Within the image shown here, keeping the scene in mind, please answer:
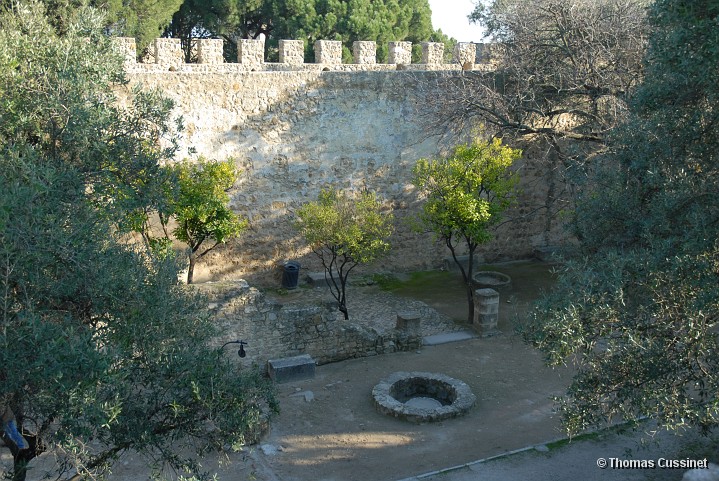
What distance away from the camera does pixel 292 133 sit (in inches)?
606

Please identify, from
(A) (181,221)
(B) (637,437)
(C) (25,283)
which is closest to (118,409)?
(C) (25,283)

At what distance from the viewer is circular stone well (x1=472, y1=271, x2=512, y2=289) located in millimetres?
16453

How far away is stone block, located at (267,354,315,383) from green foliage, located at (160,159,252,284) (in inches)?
122

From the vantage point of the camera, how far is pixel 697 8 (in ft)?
23.1

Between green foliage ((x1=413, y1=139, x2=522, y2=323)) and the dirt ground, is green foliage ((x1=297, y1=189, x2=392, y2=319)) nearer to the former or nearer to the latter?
green foliage ((x1=413, y1=139, x2=522, y2=323))

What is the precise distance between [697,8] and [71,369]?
6.31 meters

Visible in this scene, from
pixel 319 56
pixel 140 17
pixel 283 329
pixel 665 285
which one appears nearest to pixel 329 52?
pixel 319 56

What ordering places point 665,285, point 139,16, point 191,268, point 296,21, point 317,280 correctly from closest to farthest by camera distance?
1. point 665,285
2. point 191,268
3. point 317,280
4. point 139,16
5. point 296,21

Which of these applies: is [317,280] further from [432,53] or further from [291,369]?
[432,53]

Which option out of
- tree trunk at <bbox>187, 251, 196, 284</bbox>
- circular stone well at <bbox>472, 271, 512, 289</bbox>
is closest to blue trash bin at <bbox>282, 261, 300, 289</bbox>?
tree trunk at <bbox>187, 251, 196, 284</bbox>

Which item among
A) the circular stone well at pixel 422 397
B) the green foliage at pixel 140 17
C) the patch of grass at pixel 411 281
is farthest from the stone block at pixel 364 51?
the green foliage at pixel 140 17

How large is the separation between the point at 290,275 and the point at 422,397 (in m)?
5.09

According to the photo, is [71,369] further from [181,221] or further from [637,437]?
[181,221]

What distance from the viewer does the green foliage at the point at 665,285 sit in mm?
6559
